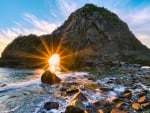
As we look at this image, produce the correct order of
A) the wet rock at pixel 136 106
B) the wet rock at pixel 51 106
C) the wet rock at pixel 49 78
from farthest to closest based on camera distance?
the wet rock at pixel 49 78 → the wet rock at pixel 51 106 → the wet rock at pixel 136 106

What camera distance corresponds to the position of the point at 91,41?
274 feet

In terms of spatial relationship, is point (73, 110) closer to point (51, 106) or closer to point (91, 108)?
point (91, 108)

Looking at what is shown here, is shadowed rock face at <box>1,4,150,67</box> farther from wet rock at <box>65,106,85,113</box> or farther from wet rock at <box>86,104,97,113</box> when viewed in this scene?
wet rock at <box>65,106,85,113</box>

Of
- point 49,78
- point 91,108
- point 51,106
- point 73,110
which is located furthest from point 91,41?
point 73,110

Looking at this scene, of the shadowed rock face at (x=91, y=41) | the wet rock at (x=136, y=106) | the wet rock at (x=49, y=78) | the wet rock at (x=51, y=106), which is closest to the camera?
the wet rock at (x=136, y=106)

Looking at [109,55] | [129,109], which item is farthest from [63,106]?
[109,55]

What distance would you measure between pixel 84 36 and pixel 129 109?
72324mm

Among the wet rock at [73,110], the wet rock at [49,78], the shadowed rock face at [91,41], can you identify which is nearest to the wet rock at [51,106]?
the wet rock at [73,110]

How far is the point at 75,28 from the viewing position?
92.7m

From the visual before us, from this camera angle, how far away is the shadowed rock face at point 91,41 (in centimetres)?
7988

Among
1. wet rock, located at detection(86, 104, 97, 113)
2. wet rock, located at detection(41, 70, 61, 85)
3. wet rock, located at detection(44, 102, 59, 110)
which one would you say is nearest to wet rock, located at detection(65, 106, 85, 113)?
wet rock, located at detection(86, 104, 97, 113)

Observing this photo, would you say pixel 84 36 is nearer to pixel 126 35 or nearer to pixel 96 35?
pixel 96 35

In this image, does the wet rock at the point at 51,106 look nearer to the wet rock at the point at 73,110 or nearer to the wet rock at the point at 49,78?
the wet rock at the point at 73,110

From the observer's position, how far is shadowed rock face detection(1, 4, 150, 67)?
79.9 meters
